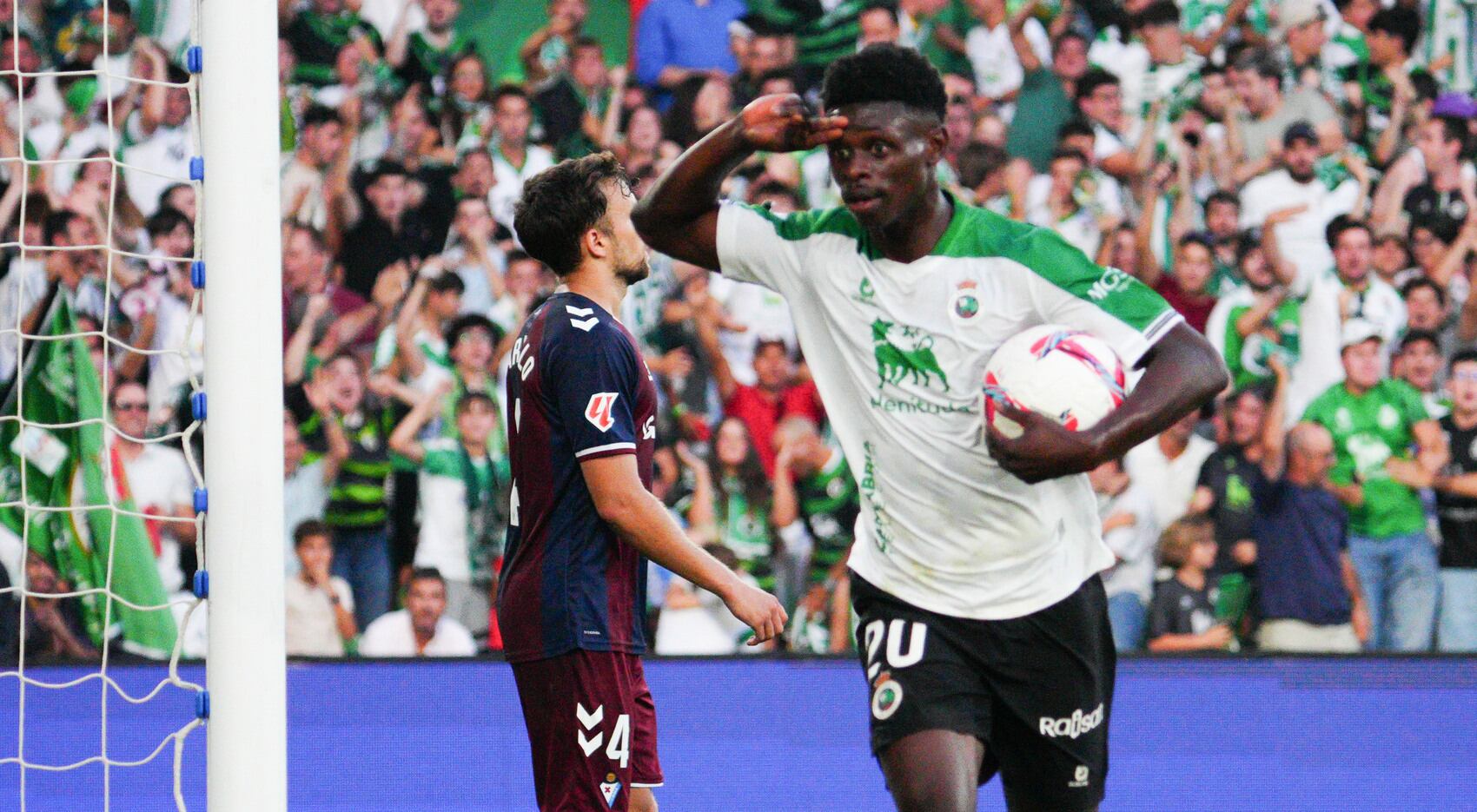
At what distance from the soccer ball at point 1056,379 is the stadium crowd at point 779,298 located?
14.1 ft

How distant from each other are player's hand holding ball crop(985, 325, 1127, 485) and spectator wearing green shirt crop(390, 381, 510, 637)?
16.0ft

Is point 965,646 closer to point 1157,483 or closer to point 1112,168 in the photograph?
point 1157,483

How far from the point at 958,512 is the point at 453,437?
4.85 meters

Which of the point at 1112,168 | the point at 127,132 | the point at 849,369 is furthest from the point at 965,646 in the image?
the point at 127,132

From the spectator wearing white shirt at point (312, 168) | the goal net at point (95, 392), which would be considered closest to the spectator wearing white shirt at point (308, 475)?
the goal net at point (95, 392)

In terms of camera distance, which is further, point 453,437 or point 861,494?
point 453,437

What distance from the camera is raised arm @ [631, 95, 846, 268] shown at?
333 cm

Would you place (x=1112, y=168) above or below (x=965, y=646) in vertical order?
above

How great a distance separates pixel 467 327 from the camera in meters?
8.02

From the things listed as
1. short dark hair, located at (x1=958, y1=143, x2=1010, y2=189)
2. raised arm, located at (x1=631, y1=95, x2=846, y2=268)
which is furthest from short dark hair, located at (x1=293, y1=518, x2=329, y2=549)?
raised arm, located at (x1=631, y1=95, x2=846, y2=268)

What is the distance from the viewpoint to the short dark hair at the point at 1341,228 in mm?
7949

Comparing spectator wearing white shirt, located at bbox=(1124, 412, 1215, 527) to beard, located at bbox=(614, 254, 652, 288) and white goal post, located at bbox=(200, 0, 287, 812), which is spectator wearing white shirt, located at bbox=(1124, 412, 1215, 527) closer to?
beard, located at bbox=(614, 254, 652, 288)

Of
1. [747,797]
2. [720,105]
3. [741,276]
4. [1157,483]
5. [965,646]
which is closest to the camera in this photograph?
[965,646]

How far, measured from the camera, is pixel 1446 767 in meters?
6.05
